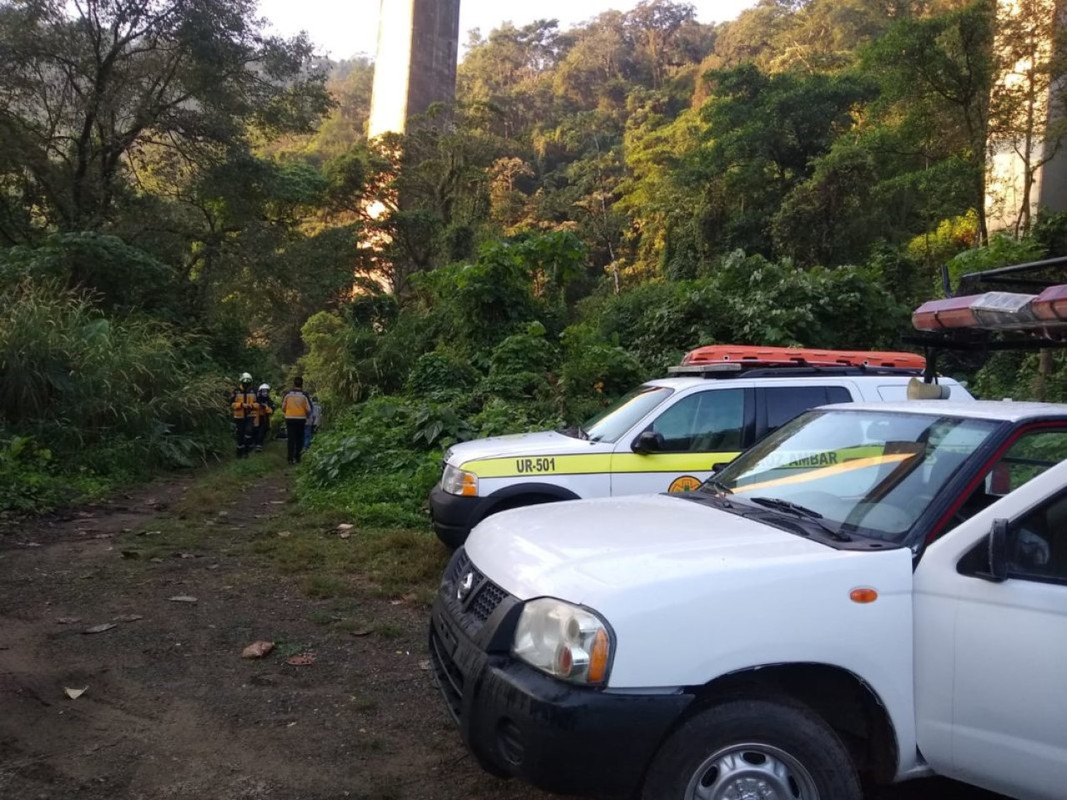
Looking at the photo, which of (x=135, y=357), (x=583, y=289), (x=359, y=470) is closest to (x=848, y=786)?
(x=359, y=470)

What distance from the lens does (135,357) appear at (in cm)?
1438

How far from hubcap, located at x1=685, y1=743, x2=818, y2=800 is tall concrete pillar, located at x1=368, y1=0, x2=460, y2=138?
42744mm

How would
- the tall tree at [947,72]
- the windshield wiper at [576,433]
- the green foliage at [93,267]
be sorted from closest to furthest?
the windshield wiper at [576,433]
the green foliage at [93,267]
the tall tree at [947,72]

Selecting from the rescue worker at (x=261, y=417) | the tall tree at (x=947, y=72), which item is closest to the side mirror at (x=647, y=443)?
the rescue worker at (x=261, y=417)

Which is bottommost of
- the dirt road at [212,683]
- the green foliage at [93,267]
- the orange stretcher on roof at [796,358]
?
the dirt road at [212,683]

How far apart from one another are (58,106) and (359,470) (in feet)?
46.3

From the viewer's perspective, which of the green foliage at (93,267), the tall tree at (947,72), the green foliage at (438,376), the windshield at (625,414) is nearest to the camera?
the windshield at (625,414)

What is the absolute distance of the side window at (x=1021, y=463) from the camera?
136 inches

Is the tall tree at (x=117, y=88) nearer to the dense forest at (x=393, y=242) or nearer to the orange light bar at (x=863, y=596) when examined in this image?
the dense forest at (x=393, y=242)

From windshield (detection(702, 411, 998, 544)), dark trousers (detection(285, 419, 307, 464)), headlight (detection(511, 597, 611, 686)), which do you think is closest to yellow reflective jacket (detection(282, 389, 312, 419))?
dark trousers (detection(285, 419, 307, 464))

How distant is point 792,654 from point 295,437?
14558 mm

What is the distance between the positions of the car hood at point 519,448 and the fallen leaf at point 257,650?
218cm

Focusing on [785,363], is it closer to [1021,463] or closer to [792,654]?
[1021,463]

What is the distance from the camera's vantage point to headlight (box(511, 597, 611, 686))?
9.40 ft
